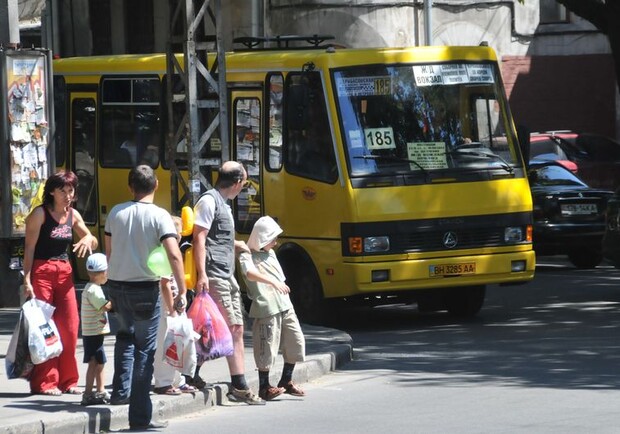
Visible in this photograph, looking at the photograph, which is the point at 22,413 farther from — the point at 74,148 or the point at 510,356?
the point at 74,148

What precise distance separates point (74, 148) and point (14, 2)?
164 inches

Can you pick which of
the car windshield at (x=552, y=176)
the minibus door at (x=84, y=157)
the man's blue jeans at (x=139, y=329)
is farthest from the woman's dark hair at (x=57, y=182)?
the car windshield at (x=552, y=176)

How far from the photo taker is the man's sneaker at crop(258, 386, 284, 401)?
10930 mm

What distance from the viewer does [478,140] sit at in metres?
15.6

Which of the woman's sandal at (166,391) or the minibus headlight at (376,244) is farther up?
the minibus headlight at (376,244)

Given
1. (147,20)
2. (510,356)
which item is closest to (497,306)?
(510,356)

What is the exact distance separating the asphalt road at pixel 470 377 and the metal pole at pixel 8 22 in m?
4.67

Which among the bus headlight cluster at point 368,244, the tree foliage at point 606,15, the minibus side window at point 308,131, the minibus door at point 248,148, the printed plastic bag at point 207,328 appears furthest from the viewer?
the tree foliage at point 606,15

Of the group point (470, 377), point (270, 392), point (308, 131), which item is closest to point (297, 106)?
point (308, 131)

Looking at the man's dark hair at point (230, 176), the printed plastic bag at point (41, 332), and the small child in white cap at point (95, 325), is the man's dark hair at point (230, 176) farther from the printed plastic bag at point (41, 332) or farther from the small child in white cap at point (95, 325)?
the printed plastic bag at point (41, 332)

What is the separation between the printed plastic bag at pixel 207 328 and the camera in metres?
10.3

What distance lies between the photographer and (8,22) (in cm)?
1511

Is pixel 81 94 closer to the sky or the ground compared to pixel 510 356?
closer to the sky

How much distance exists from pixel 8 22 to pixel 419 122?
437 centimetres
